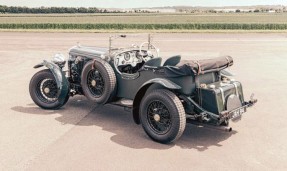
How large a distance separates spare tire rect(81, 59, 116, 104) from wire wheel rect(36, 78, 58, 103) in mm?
905

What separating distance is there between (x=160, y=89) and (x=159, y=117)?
460mm

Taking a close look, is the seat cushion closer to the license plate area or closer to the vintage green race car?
the vintage green race car

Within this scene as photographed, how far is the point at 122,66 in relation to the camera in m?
7.36

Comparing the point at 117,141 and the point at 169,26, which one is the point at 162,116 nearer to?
the point at 117,141

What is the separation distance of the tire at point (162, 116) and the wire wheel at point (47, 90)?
2632 mm

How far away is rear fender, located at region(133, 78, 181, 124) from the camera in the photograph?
572 centimetres

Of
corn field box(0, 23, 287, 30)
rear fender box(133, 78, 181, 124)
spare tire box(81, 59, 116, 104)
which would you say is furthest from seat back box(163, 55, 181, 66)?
corn field box(0, 23, 287, 30)

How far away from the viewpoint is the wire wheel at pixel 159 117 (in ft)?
18.8

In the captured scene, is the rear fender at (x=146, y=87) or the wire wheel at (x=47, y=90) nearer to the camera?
the rear fender at (x=146, y=87)

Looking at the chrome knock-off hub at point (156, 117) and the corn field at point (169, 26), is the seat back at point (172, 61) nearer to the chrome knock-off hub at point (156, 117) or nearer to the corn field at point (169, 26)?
the chrome knock-off hub at point (156, 117)

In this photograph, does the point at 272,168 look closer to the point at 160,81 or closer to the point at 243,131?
the point at 243,131

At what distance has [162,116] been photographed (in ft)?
19.0

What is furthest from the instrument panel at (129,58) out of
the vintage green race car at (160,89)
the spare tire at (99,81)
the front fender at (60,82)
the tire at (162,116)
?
the tire at (162,116)

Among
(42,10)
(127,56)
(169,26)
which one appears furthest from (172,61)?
(42,10)
